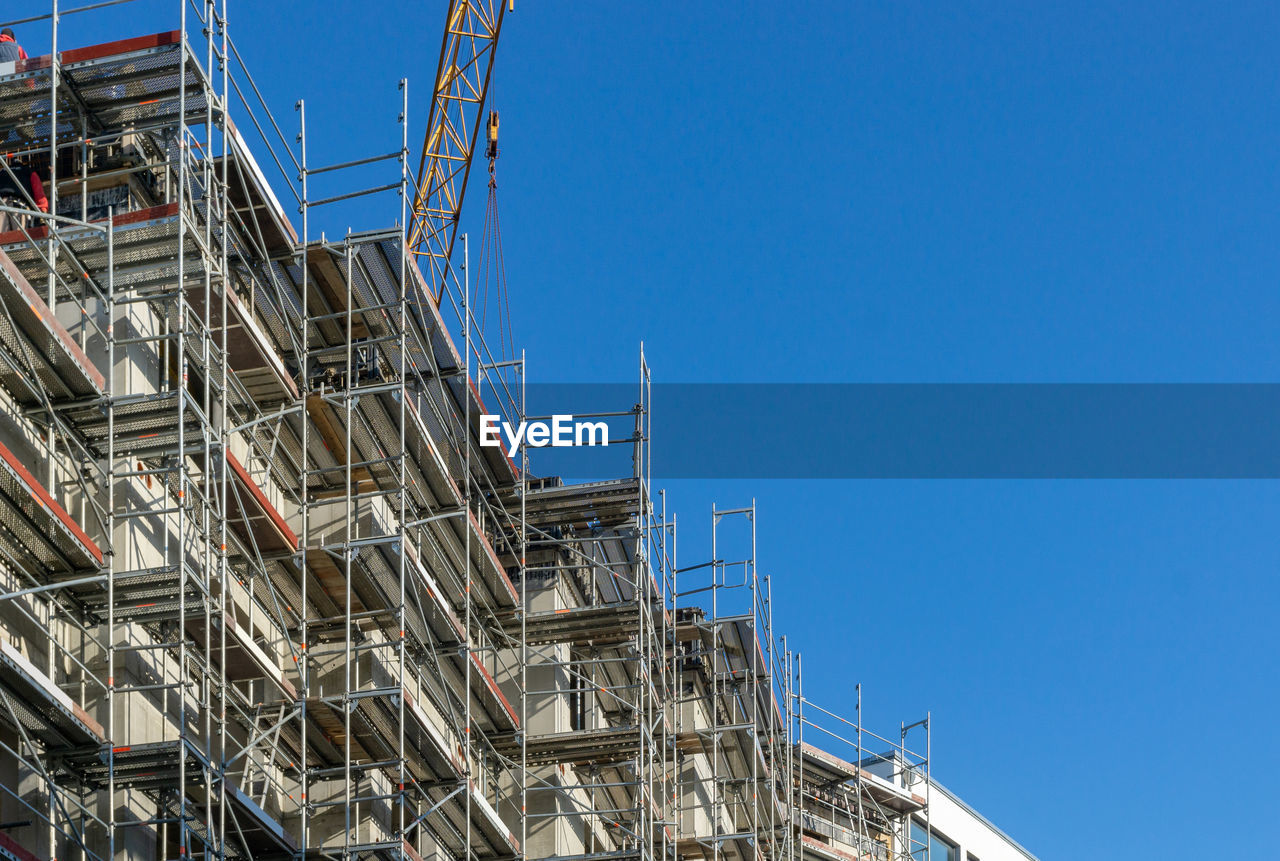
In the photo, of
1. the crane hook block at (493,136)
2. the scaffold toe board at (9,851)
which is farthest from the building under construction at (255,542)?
the crane hook block at (493,136)

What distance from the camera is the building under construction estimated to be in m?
21.6

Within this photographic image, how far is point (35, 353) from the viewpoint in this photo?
21.5m

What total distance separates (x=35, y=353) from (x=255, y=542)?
4.70 metres

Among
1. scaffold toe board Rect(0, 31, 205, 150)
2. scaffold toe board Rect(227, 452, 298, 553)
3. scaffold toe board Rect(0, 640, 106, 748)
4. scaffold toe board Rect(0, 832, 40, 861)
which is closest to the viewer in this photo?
scaffold toe board Rect(0, 832, 40, 861)

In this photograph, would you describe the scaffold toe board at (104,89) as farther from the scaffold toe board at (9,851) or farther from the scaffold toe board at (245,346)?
the scaffold toe board at (9,851)

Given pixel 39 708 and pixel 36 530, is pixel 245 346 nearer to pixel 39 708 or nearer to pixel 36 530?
pixel 36 530

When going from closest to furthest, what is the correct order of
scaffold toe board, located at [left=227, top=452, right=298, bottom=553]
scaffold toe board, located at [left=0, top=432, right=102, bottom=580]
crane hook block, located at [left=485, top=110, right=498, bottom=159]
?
scaffold toe board, located at [left=0, top=432, right=102, bottom=580] → scaffold toe board, located at [left=227, top=452, right=298, bottom=553] → crane hook block, located at [left=485, top=110, right=498, bottom=159]

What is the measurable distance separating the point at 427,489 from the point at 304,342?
5.06m

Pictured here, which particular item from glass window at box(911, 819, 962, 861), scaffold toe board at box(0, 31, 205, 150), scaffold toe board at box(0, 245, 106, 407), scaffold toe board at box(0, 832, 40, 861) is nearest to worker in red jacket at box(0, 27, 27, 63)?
scaffold toe board at box(0, 31, 205, 150)

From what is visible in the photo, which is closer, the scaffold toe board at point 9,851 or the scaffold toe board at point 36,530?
the scaffold toe board at point 9,851

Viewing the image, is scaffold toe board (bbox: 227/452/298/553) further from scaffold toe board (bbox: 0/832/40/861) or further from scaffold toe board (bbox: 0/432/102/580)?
scaffold toe board (bbox: 0/832/40/861)

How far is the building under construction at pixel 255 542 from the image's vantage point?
21625mm

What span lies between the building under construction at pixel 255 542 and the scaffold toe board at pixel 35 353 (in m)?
0.04

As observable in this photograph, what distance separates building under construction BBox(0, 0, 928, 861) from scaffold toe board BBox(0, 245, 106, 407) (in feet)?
0.14
